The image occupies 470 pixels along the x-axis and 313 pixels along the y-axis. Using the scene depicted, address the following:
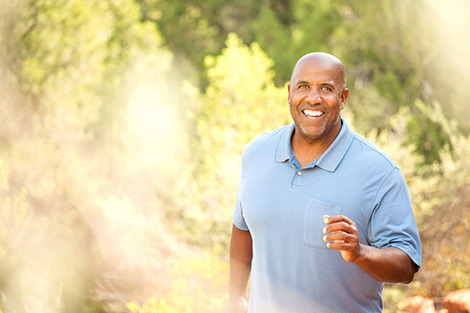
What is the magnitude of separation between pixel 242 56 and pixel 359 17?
409 cm

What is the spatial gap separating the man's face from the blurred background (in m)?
2.41

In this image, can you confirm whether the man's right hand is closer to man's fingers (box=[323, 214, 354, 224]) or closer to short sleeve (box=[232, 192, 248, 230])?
short sleeve (box=[232, 192, 248, 230])

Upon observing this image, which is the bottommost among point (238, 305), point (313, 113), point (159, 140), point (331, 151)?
point (238, 305)

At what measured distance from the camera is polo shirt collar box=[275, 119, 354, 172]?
4.95ft

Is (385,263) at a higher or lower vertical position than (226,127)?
lower

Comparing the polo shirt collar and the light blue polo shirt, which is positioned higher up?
the polo shirt collar

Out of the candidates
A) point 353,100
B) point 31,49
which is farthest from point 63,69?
point 353,100

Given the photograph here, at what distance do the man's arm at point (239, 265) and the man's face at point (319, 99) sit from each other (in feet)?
1.56

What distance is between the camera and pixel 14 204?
5.06 m

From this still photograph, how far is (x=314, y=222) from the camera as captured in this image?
147 cm

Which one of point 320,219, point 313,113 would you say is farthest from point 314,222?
point 313,113

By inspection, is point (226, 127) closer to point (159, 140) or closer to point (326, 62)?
point (159, 140)

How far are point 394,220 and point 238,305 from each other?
748mm

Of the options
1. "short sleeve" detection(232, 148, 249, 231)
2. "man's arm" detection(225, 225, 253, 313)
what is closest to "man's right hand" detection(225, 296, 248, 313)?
"man's arm" detection(225, 225, 253, 313)
